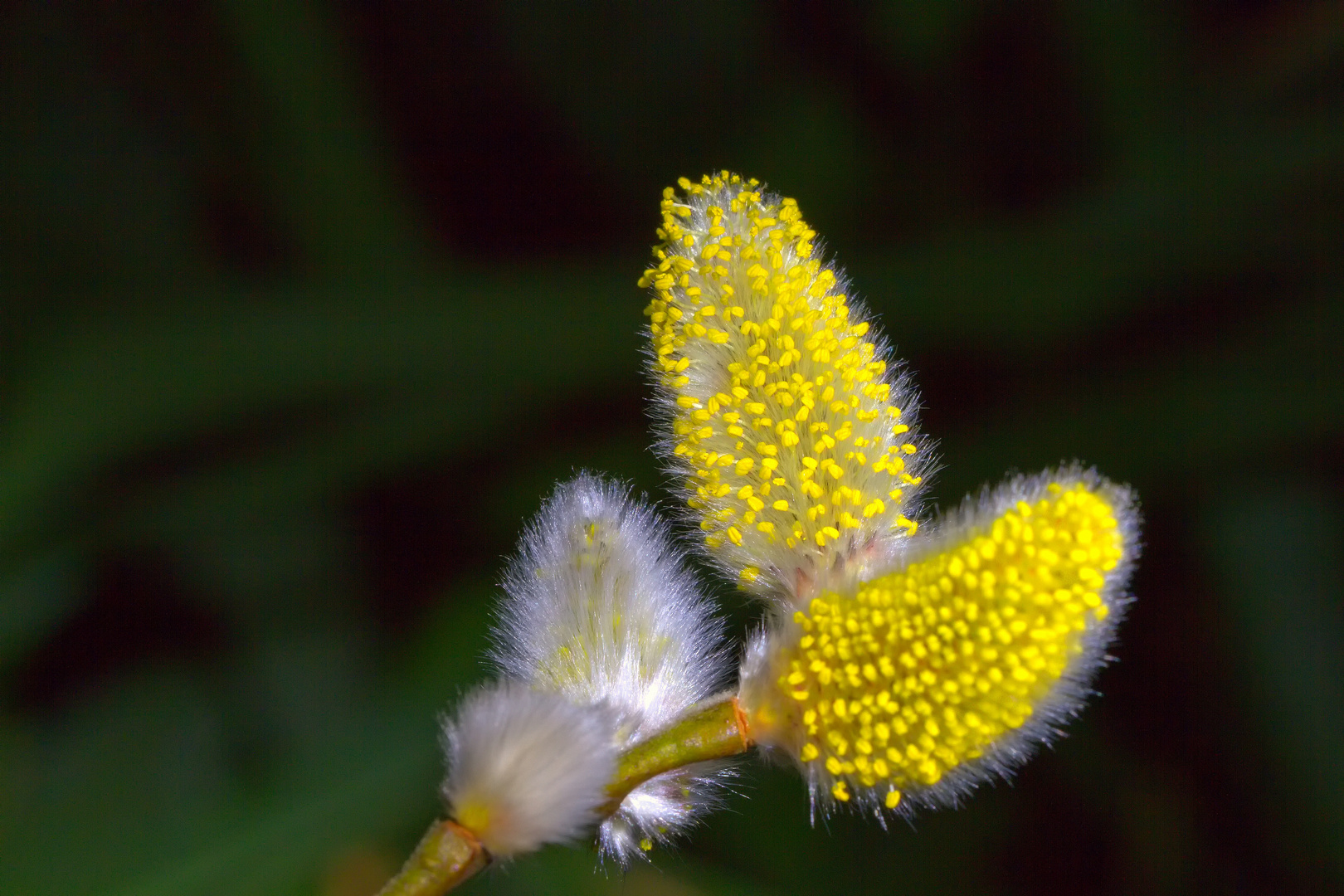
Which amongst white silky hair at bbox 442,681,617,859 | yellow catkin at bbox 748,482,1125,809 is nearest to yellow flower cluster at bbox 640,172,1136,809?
yellow catkin at bbox 748,482,1125,809

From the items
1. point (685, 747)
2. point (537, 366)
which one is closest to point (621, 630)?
point (685, 747)

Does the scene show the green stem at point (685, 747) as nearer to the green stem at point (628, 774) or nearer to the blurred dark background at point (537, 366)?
the green stem at point (628, 774)

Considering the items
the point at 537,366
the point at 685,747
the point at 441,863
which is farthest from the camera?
the point at 537,366

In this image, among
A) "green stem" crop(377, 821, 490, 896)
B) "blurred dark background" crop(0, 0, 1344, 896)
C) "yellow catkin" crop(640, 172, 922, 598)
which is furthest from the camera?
"blurred dark background" crop(0, 0, 1344, 896)

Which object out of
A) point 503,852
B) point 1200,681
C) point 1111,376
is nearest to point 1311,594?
point 1200,681

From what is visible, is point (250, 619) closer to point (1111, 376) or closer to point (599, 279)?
point (599, 279)

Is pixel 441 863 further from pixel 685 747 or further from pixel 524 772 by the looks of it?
pixel 685 747

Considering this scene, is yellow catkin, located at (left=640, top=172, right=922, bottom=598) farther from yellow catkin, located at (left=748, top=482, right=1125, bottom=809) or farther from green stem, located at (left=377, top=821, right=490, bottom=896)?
green stem, located at (left=377, top=821, right=490, bottom=896)
